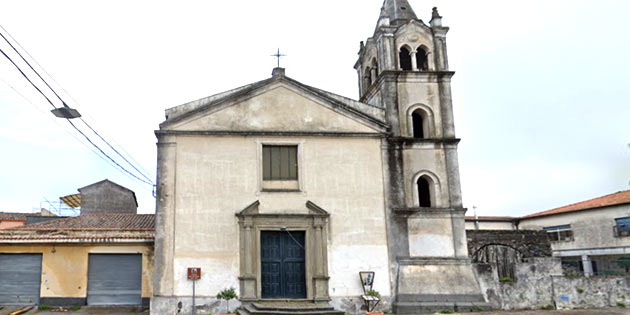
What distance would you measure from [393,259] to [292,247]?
11.5ft

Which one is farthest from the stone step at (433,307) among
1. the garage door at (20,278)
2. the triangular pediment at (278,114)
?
the garage door at (20,278)

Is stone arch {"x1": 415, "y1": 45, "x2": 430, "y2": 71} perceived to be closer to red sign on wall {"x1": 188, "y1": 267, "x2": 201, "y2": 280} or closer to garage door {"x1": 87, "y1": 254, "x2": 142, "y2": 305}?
red sign on wall {"x1": 188, "y1": 267, "x2": 201, "y2": 280}

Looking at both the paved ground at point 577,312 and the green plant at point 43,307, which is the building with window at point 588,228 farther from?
the green plant at point 43,307

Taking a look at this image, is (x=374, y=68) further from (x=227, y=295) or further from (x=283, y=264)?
(x=227, y=295)

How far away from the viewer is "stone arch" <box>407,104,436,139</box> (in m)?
20.0

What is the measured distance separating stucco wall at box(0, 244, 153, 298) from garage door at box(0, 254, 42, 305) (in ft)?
0.77

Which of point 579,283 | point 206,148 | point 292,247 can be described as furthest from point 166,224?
point 579,283

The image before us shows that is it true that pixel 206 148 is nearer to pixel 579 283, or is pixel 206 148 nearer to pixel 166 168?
pixel 166 168

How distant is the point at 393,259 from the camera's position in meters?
18.4

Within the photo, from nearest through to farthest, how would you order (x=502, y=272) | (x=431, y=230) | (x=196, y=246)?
1. (x=196, y=246)
2. (x=431, y=230)
3. (x=502, y=272)

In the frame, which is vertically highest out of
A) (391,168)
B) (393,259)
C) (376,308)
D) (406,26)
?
(406,26)

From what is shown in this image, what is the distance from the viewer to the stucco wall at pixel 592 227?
32156 millimetres

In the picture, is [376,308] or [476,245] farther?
[476,245]

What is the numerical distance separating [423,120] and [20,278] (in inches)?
640
